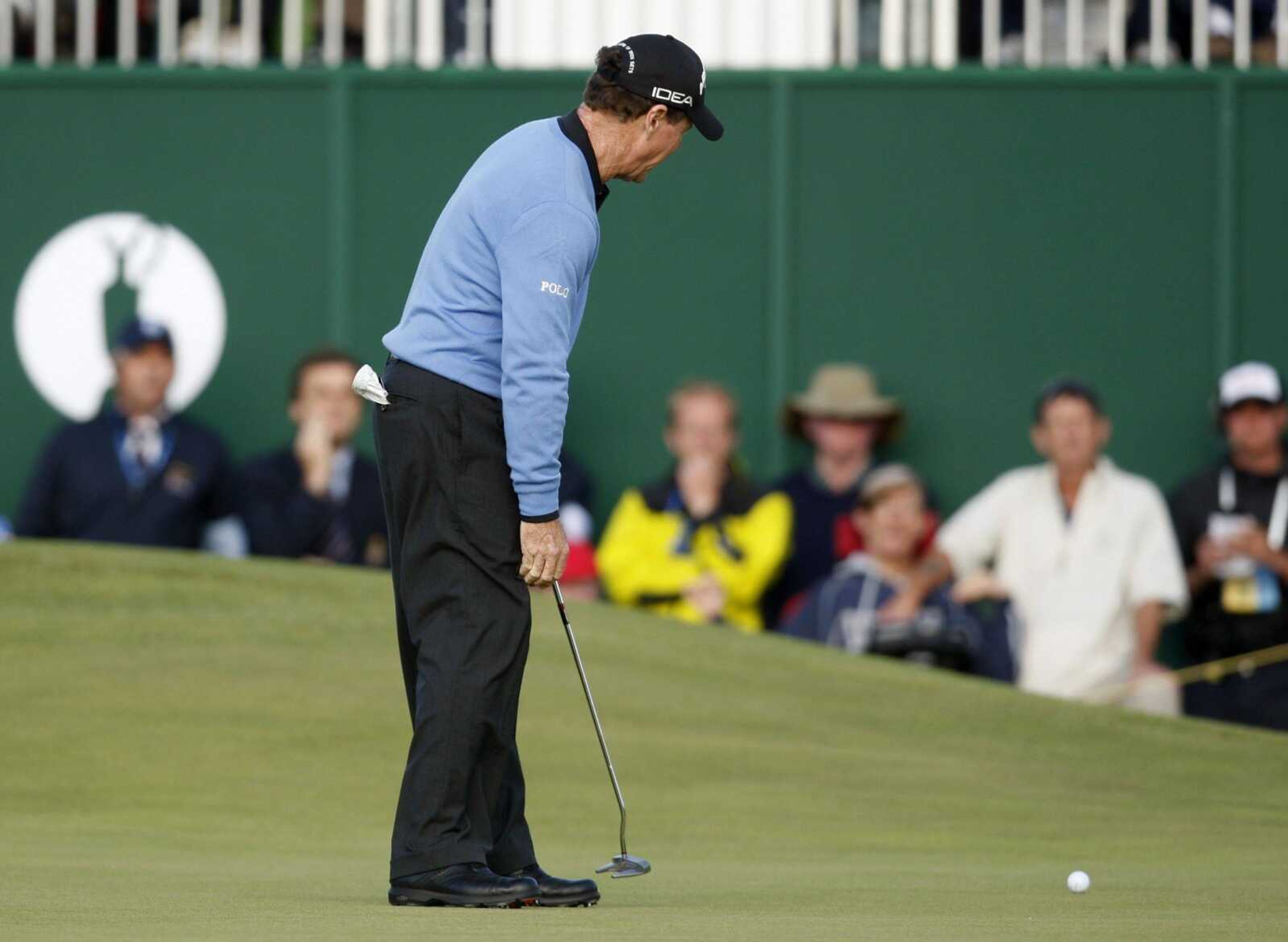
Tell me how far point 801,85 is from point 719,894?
689 cm

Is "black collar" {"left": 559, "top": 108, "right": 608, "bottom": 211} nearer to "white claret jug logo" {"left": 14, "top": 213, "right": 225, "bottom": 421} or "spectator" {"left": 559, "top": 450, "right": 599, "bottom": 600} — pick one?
"spectator" {"left": 559, "top": 450, "right": 599, "bottom": 600}

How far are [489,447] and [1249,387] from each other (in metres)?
6.00

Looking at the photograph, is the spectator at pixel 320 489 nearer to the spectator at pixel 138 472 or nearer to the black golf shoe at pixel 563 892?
the spectator at pixel 138 472

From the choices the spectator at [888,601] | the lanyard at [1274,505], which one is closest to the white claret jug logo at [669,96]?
the spectator at [888,601]

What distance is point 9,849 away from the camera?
6.07 metres

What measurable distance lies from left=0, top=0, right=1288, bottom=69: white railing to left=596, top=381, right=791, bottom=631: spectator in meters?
2.19

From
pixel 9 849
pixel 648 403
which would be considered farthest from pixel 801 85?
pixel 9 849

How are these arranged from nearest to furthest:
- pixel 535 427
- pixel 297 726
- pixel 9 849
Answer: pixel 535 427 → pixel 9 849 → pixel 297 726

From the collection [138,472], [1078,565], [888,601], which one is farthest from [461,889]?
[138,472]

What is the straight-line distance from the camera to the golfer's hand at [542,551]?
16.1 feet

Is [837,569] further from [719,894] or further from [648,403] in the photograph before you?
[719,894]

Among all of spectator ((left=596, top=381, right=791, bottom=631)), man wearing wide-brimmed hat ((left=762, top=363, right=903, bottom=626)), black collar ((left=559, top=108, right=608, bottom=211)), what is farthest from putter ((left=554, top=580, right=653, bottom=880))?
man wearing wide-brimmed hat ((left=762, top=363, right=903, bottom=626))

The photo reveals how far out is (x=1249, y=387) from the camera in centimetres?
1021

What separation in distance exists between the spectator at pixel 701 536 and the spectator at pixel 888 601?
305mm
